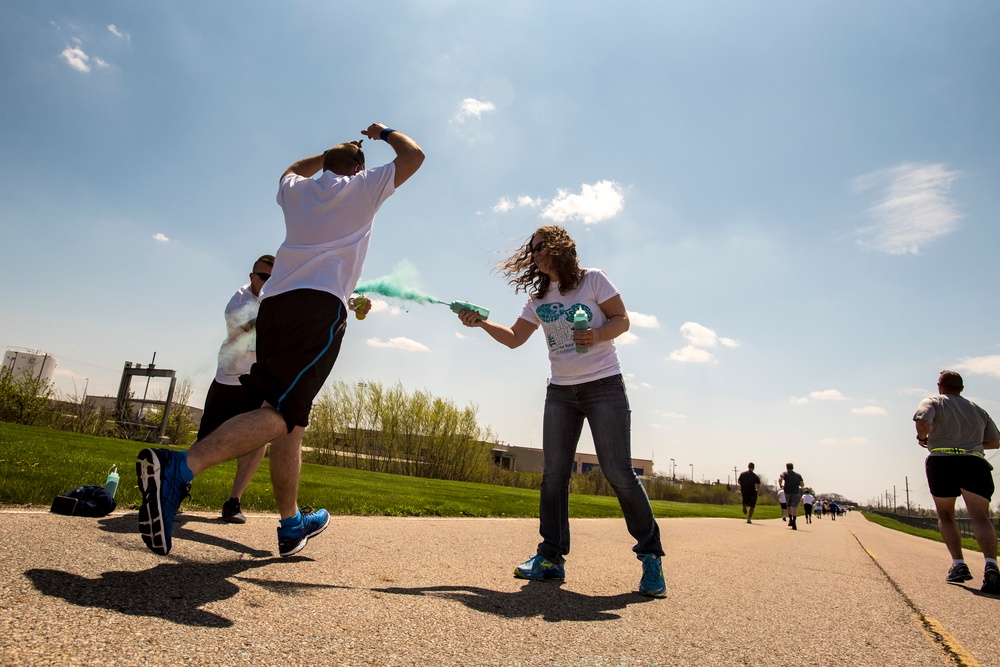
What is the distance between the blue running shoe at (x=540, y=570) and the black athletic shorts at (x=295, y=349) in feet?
5.12

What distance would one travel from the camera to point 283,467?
10.2 ft

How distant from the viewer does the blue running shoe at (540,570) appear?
336cm

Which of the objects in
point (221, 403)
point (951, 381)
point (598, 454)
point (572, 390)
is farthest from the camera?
point (951, 381)

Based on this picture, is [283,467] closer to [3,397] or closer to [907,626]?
[907,626]

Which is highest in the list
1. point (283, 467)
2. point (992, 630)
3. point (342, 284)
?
point (342, 284)

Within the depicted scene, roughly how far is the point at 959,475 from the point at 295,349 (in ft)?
19.0

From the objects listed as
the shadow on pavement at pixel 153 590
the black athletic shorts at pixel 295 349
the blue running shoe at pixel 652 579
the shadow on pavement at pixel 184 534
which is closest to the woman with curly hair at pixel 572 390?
the blue running shoe at pixel 652 579

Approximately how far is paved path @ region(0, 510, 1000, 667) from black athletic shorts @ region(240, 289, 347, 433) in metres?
0.78

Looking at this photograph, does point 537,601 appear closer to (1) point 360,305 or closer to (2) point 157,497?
(2) point 157,497

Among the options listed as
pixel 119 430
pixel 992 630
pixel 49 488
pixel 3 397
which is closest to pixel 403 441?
pixel 119 430

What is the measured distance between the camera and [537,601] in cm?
268

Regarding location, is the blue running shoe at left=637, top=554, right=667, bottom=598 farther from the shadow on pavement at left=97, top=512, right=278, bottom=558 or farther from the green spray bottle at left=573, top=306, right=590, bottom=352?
the shadow on pavement at left=97, top=512, right=278, bottom=558

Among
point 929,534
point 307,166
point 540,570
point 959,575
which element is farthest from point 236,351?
point 929,534

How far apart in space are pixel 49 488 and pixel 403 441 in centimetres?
2611
